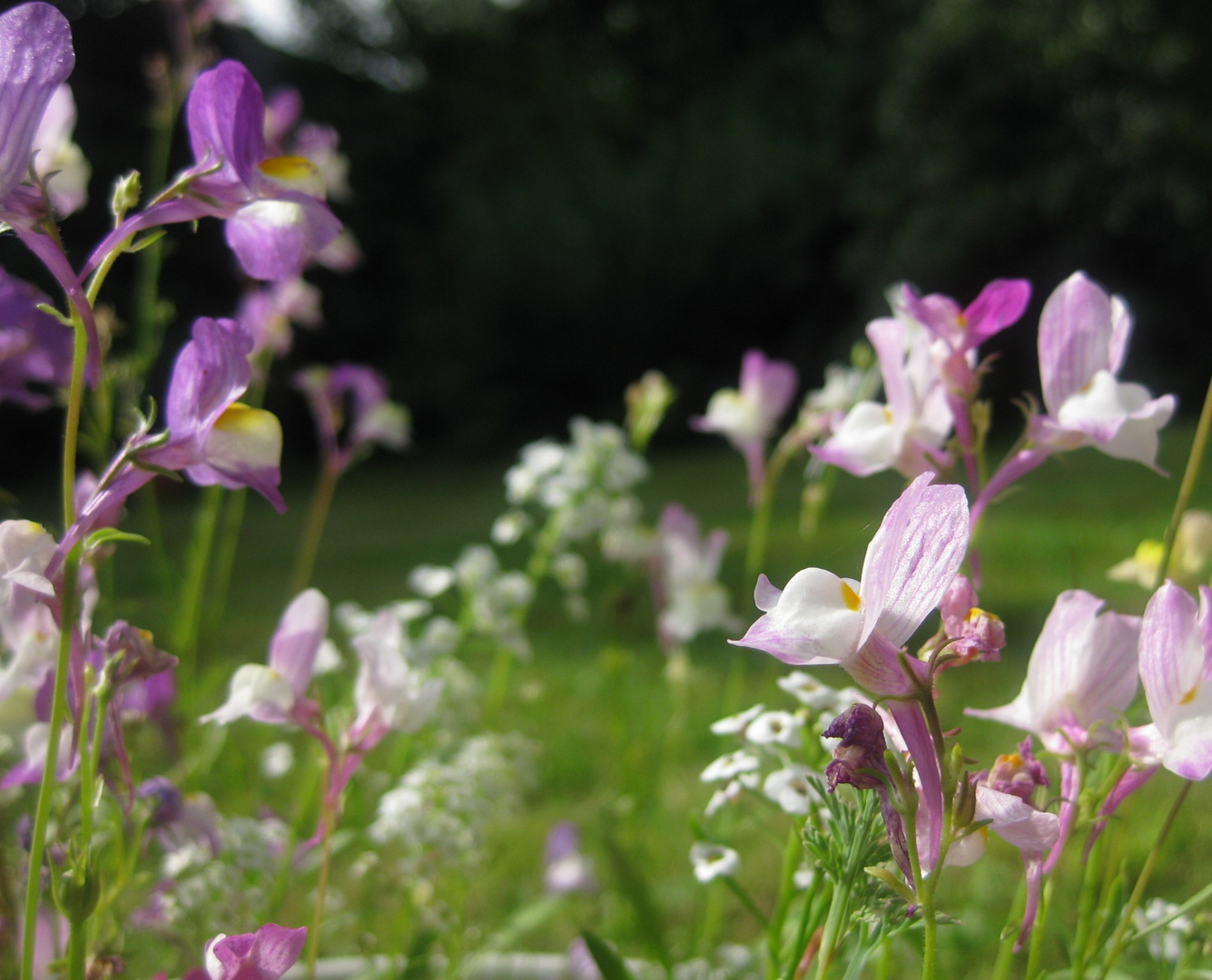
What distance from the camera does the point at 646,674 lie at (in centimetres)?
245

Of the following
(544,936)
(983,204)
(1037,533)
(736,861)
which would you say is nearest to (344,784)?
(736,861)

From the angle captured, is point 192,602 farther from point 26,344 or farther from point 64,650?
point 64,650

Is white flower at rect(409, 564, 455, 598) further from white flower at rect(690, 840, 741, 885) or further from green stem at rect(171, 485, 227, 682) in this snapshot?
white flower at rect(690, 840, 741, 885)

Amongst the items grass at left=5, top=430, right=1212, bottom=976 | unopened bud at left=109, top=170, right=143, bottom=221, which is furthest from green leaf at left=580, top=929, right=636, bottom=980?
unopened bud at left=109, top=170, right=143, bottom=221

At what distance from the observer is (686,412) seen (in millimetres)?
7191

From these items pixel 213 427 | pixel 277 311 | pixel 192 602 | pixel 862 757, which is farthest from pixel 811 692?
pixel 277 311

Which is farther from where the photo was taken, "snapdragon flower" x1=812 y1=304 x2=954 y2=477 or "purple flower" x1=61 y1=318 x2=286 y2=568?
"snapdragon flower" x1=812 y1=304 x2=954 y2=477

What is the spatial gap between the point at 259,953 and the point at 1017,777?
0.33m

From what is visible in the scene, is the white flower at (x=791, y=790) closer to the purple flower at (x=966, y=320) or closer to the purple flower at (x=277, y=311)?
the purple flower at (x=966, y=320)

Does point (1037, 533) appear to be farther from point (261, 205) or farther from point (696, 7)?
point (696, 7)

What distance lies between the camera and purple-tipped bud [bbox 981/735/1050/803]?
0.47 m

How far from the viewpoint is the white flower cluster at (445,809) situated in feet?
2.87

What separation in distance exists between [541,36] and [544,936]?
9.64 metres

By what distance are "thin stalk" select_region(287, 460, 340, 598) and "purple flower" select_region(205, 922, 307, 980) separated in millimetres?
813
